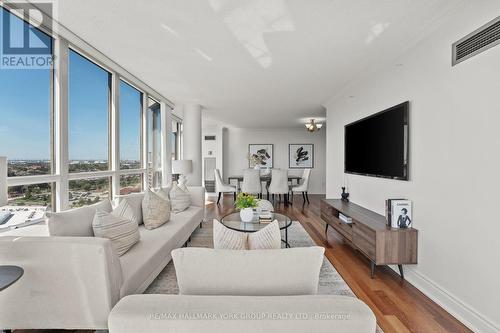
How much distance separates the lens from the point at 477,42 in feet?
6.33

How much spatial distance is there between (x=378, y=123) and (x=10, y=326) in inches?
153

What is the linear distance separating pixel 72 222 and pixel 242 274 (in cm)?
156

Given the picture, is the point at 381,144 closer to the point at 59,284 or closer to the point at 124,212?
the point at 124,212

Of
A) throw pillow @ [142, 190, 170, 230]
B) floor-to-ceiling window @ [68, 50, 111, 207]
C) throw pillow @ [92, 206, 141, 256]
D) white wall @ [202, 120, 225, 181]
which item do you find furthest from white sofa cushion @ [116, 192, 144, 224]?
white wall @ [202, 120, 225, 181]

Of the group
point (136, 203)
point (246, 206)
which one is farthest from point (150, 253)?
point (246, 206)

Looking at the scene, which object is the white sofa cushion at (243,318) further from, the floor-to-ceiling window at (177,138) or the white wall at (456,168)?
the floor-to-ceiling window at (177,138)

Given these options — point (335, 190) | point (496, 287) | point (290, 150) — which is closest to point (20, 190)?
point (496, 287)

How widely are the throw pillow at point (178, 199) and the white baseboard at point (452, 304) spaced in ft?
9.94

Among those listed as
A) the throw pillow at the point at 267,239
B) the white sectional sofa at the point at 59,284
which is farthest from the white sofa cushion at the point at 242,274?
the white sectional sofa at the point at 59,284

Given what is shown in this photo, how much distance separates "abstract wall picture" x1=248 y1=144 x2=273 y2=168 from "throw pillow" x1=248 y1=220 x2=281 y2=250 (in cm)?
803

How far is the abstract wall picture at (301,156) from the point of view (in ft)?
30.8

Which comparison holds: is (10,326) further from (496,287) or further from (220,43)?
(496,287)

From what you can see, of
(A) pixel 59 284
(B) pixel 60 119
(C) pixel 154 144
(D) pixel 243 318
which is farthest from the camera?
(C) pixel 154 144

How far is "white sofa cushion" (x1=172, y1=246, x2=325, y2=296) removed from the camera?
103cm
